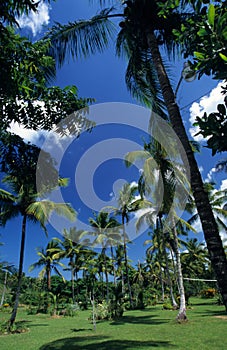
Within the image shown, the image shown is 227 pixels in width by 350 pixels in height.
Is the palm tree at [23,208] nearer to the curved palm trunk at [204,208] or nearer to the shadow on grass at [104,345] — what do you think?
the shadow on grass at [104,345]

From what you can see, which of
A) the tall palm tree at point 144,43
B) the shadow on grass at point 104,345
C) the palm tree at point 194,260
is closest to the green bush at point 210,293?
the palm tree at point 194,260

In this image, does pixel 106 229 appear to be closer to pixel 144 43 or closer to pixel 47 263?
pixel 47 263

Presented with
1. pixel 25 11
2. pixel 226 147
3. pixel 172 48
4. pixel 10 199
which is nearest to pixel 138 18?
pixel 172 48

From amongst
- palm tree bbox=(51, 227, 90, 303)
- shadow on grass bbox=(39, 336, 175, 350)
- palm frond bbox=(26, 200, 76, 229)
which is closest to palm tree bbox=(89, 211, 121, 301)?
palm tree bbox=(51, 227, 90, 303)

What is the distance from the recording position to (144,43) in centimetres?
634

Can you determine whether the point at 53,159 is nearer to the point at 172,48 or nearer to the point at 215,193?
the point at 172,48

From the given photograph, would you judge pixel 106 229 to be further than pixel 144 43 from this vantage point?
Yes

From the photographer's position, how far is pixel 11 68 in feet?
11.3

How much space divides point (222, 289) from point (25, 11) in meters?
3.98

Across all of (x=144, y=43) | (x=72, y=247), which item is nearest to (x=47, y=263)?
(x=72, y=247)

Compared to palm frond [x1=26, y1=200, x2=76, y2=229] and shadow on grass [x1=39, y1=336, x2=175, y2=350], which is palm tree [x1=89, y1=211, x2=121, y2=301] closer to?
palm frond [x1=26, y1=200, x2=76, y2=229]

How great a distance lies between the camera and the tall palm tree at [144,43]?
4.18 m

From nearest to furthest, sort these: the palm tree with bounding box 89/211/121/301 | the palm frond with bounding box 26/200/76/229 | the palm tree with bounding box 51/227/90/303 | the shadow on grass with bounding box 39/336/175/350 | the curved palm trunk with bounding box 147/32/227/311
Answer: the curved palm trunk with bounding box 147/32/227/311
the shadow on grass with bounding box 39/336/175/350
the palm frond with bounding box 26/200/76/229
the palm tree with bounding box 89/211/121/301
the palm tree with bounding box 51/227/90/303

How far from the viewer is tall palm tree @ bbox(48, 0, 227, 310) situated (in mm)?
4176
